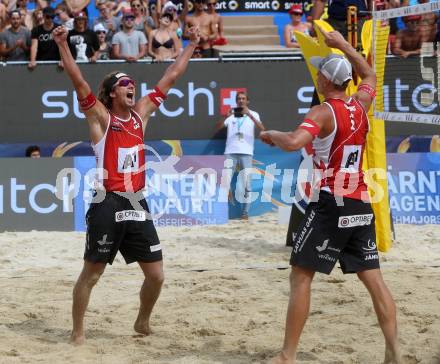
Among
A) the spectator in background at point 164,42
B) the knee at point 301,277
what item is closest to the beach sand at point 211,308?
the knee at point 301,277

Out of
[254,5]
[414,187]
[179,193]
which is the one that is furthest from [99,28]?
[414,187]

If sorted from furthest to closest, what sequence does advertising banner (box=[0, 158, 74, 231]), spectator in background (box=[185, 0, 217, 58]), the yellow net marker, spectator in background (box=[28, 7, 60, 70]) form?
1. spectator in background (box=[185, 0, 217, 58])
2. spectator in background (box=[28, 7, 60, 70])
3. advertising banner (box=[0, 158, 74, 231])
4. the yellow net marker

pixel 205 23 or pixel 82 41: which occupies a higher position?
pixel 205 23

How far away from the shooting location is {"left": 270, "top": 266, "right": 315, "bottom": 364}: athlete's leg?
195 inches

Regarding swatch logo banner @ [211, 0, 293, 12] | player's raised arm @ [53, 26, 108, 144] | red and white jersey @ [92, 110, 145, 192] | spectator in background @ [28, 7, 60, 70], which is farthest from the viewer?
swatch logo banner @ [211, 0, 293, 12]

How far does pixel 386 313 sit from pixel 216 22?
377 inches

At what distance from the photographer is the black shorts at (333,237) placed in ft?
16.5

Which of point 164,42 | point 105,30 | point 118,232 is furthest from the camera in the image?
point 105,30

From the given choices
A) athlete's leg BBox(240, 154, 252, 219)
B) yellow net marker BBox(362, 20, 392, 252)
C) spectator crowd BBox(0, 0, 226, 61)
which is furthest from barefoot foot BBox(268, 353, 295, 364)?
spectator crowd BBox(0, 0, 226, 61)

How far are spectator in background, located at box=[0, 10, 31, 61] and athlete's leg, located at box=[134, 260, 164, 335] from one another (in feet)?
25.8

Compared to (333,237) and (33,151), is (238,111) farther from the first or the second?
(333,237)

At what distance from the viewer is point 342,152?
5.07 metres

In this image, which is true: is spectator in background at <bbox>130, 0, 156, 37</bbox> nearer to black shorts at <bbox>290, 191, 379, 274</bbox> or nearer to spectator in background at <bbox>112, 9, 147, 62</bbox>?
spectator in background at <bbox>112, 9, 147, 62</bbox>

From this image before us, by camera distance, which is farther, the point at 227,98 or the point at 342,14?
the point at 227,98
